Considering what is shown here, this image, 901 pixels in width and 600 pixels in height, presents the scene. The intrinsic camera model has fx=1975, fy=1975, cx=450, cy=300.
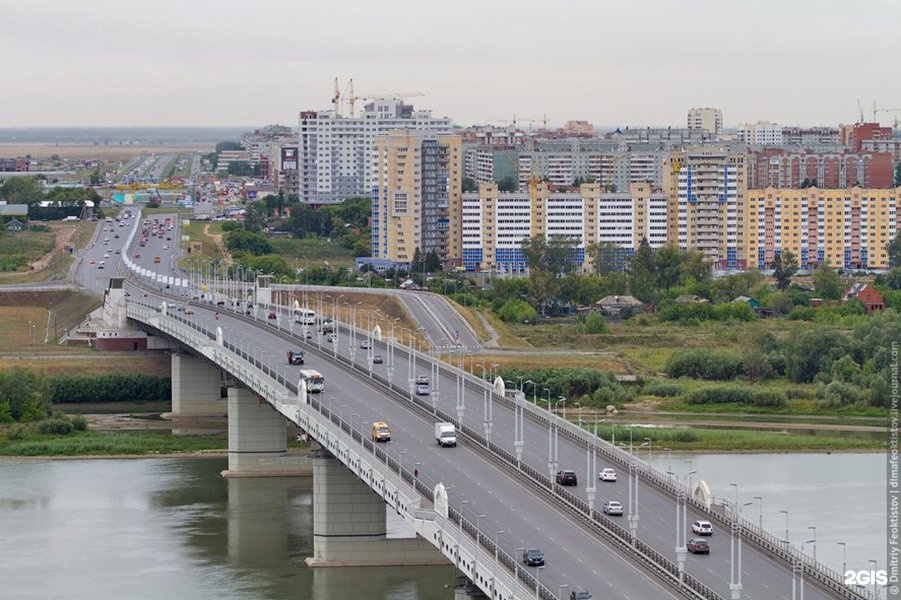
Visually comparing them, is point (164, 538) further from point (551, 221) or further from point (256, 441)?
point (551, 221)

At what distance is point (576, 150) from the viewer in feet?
559

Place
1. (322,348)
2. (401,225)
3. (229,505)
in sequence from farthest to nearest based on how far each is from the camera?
1. (401,225)
2. (322,348)
3. (229,505)

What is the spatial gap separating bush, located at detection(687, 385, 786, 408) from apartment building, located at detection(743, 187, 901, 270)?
49.1 meters

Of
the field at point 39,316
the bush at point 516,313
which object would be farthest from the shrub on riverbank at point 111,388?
the bush at point 516,313

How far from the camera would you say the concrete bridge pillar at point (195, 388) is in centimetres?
7944

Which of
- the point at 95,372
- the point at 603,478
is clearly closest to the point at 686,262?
the point at 95,372

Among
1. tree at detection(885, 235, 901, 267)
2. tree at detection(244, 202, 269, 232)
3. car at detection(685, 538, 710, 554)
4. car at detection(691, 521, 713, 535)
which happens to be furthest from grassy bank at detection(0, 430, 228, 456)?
tree at detection(244, 202, 269, 232)

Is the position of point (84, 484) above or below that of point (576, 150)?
below

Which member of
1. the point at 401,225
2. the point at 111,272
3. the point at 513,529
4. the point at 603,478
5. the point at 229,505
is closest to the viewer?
the point at 513,529

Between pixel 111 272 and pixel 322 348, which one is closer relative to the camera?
pixel 322 348

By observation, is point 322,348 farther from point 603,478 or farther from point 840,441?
point 603,478

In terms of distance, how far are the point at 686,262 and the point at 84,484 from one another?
196 feet

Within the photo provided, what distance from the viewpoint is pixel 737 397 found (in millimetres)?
79750

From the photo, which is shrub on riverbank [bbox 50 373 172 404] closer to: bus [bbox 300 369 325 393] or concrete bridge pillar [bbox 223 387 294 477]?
concrete bridge pillar [bbox 223 387 294 477]
